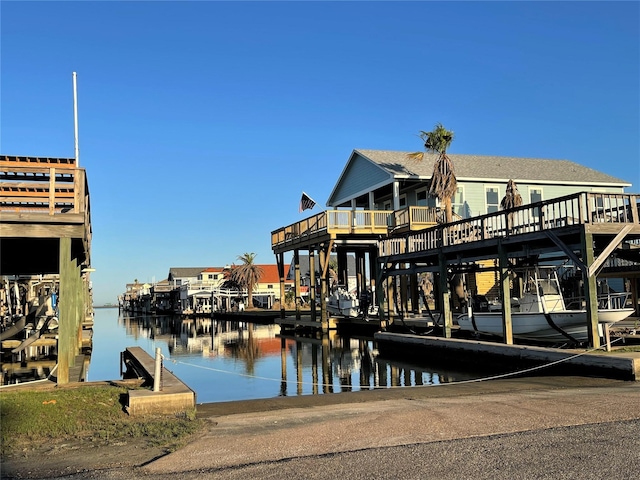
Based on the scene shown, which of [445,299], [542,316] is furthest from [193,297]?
[542,316]

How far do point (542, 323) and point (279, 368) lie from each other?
377 inches

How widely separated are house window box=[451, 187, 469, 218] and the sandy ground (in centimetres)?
2389

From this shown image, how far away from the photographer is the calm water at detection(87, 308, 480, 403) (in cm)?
1712

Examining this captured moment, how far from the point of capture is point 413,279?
3662 centimetres

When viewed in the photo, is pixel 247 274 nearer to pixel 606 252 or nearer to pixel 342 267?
pixel 342 267

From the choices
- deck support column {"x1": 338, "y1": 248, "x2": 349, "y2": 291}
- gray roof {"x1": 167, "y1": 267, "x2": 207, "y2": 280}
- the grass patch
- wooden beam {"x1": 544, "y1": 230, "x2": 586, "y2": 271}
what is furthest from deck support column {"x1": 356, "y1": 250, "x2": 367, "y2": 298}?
gray roof {"x1": 167, "y1": 267, "x2": 207, "y2": 280}

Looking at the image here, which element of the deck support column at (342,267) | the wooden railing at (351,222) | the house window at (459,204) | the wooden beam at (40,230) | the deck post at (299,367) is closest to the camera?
the wooden beam at (40,230)

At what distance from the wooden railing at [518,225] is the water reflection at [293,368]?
469 centimetres

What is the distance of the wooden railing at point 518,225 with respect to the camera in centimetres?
1609

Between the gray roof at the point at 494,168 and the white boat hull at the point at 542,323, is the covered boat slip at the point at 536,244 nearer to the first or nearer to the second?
the white boat hull at the point at 542,323

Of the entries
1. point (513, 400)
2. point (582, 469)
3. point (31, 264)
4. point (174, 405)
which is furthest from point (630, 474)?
point (31, 264)

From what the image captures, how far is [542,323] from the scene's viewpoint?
1897 cm

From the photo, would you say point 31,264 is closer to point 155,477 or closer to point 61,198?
point 61,198

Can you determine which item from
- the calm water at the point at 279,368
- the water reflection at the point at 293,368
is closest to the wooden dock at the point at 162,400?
the water reflection at the point at 293,368
